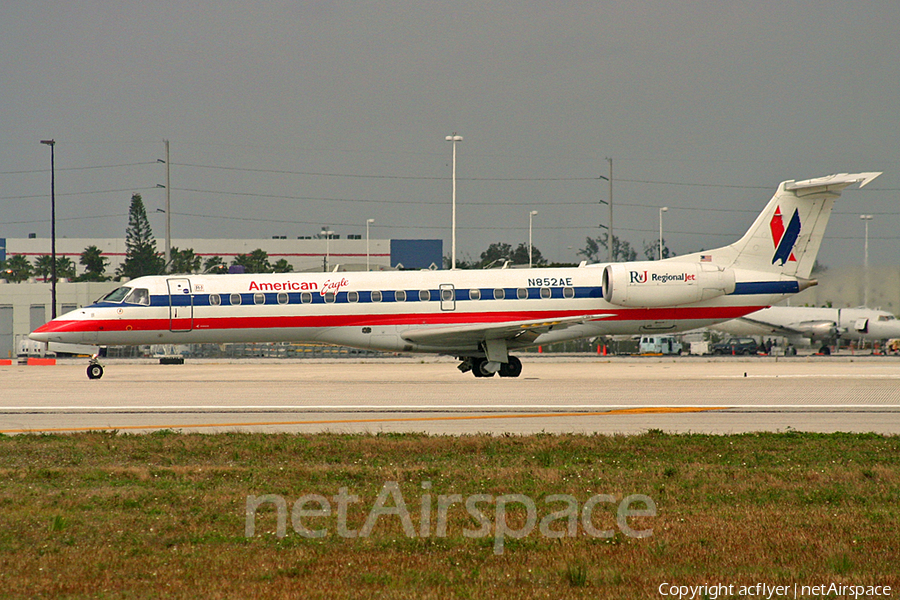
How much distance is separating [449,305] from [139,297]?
389 inches

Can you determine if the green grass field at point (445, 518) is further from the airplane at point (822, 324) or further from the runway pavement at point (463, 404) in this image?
the airplane at point (822, 324)

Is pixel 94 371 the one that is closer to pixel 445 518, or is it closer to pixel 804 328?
pixel 445 518

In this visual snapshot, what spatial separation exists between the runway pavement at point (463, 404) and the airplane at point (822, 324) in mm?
37952

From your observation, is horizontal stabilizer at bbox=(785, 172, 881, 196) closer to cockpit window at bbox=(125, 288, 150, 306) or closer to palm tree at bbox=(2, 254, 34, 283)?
cockpit window at bbox=(125, 288, 150, 306)

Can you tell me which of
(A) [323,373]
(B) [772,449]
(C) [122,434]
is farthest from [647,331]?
(C) [122,434]

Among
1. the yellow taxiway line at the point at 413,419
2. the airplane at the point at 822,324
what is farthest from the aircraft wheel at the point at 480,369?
the airplane at the point at 822,324

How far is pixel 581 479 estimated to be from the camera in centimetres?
1034

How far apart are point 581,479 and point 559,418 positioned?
6761 mm

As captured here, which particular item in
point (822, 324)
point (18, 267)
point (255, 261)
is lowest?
point (822, 324)

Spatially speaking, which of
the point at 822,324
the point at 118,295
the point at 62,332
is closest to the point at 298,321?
the point at 118,295

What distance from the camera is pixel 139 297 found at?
2828 centimetres

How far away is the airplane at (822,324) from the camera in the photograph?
64.5 m

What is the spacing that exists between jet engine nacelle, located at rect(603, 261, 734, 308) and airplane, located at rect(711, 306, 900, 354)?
36724mm

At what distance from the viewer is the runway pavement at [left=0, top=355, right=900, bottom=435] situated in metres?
16.1
